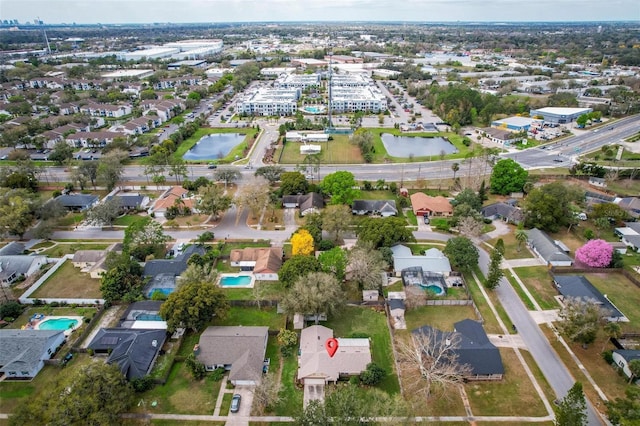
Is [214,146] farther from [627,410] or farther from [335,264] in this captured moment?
[627,410]

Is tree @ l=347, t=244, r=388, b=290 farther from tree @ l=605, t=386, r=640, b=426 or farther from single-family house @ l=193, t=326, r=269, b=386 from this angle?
tree @ l=605, t=386, r=640, b=426

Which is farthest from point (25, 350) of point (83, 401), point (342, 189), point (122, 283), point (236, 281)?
point (342, 189)

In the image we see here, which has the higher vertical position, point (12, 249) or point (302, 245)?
point (302, 245)

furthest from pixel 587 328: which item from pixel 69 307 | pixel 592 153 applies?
pixel 592 153

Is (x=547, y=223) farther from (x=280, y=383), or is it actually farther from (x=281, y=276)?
(x=280, y=383)

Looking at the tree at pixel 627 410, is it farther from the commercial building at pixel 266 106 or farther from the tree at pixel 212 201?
the commercial building at pixel 266 106

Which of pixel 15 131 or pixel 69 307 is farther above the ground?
pixel 15 131
